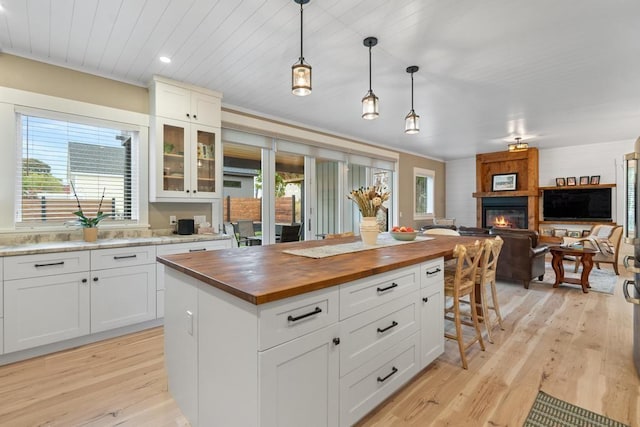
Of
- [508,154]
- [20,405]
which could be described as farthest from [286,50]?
[508,154]

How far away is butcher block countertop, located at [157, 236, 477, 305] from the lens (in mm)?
1254

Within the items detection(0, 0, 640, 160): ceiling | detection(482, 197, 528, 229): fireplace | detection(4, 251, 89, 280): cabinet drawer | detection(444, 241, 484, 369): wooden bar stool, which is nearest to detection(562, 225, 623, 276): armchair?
detection(482, 197, 528, 229): fireplace

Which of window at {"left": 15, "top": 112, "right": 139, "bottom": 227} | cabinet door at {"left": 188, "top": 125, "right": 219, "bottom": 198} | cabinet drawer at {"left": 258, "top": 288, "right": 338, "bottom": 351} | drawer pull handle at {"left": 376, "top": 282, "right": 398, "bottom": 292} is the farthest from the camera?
cabinet door at {"left": 188, "top": 125, "right": 219, "bottom": 198}

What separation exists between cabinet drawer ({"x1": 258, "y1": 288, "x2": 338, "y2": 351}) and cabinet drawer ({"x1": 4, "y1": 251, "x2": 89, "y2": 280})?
7.95 ft

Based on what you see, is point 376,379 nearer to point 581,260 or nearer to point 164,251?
point 164,251

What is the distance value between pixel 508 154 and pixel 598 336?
19.3 ft

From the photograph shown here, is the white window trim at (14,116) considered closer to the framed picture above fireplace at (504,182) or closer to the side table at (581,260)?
the side table at (581,260)

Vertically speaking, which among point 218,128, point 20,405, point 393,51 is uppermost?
point 393,51

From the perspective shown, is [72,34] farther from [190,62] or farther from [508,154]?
[508,154]

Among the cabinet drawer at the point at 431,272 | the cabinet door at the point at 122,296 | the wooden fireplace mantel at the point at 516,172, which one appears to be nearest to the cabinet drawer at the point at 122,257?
the cabinet door at the point at 122,296

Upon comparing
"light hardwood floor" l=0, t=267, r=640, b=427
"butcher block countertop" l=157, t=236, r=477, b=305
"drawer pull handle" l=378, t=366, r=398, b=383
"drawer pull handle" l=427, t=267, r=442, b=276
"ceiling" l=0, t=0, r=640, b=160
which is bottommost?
"light hardwood floor" l=0, t=267, r=640, b=427

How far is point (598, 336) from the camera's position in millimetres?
2887

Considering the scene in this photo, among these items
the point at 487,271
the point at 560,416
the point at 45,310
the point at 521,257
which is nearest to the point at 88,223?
the point at 45,310

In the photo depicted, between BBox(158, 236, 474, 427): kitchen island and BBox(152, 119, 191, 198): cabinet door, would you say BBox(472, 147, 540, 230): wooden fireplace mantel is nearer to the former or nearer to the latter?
BBox(158, 236, 474, 427): kitchen island
